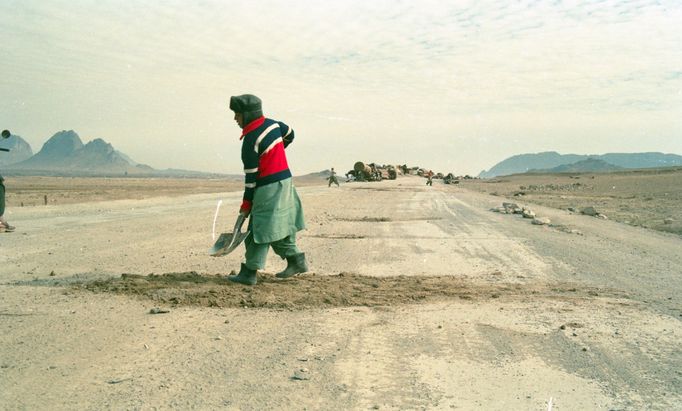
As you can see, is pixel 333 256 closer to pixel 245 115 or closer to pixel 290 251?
pixel 290 251

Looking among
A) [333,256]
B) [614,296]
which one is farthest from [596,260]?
[333,256]

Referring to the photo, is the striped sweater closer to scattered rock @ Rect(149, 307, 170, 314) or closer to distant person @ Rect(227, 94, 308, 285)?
distant person @ Rect(227, 94, 308, 285)

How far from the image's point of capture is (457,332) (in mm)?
4801

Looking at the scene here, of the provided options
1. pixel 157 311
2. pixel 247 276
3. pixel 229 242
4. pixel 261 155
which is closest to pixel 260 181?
pixel 261 155

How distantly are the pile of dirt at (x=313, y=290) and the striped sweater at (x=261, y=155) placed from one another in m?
1.01

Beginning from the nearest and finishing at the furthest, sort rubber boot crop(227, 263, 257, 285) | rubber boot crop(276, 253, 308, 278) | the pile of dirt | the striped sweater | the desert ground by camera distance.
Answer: the desert ground → the pile of dirt → the striped sweater → rubber boot crop(227, 263, 257, 285) → rubber boot crop(276, 253, 308, 278)

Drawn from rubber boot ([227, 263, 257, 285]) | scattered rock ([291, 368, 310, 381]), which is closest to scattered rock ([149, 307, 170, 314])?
rubber boot ([227, 263, 257, 285])

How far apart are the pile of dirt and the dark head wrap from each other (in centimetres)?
191

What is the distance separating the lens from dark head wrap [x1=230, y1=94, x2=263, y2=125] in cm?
618

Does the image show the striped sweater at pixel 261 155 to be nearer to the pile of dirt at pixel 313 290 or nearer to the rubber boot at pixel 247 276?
the rubber boot at pixel 247 276

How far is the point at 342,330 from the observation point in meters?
4.79

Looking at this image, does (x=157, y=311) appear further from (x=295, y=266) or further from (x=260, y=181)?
(x=295, y=266)

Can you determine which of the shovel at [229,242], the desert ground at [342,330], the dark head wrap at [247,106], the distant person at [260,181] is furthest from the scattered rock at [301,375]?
the dark head wrap at [247,106]

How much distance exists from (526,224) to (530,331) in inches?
423
